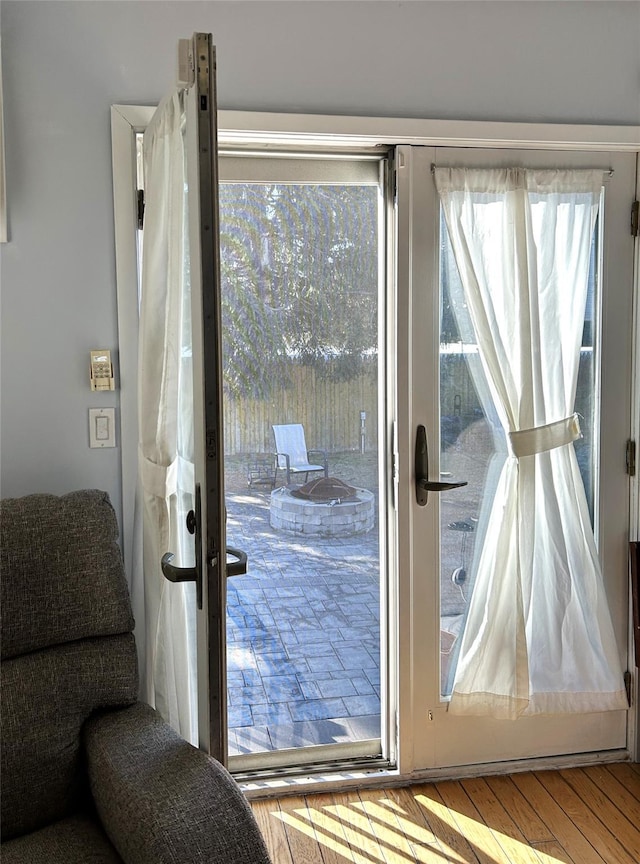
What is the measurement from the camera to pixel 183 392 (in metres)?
1.84

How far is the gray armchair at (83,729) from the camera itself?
5.06 feet

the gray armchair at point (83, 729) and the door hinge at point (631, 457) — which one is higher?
the door hinge at point (631, 457)

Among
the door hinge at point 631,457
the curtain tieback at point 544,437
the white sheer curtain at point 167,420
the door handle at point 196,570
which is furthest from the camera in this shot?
the door hinge at point 631,457

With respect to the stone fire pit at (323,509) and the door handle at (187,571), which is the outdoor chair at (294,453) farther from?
the door handle at (187,571)

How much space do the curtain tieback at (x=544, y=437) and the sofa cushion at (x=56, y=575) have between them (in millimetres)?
1251

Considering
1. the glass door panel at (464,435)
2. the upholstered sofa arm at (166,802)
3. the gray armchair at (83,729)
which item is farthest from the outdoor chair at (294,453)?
the upholstered sofa arm at (166,802)

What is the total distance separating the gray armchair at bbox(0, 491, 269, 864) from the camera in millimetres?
1542

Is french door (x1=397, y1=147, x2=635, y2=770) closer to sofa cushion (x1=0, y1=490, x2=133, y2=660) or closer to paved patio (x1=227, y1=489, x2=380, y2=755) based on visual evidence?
paved patio (x1=227, y1=489, x2=380, y2=755)

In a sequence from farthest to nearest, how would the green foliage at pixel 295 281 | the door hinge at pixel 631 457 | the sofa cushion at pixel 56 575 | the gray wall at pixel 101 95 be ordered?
the door hinge at pixel 631 457 → the green foliage at pixel 295 281 → the gray wall at pixel 101 95 → the sofa cushion at pixel 56 575

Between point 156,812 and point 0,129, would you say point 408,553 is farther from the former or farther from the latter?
point 0,129

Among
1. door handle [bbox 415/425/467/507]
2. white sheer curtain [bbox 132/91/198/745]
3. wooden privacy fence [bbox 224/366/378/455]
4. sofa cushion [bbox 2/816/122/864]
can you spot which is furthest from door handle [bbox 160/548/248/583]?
door handle [bbox 415/425/467/507]

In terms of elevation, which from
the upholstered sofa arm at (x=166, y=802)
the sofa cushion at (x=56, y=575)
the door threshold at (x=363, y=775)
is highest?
the sofa cushion at (x=56, y=575)

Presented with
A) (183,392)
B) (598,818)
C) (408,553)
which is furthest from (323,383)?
(598,818)

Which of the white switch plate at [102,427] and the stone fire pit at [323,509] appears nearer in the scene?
the white switch plate at [102,427]
